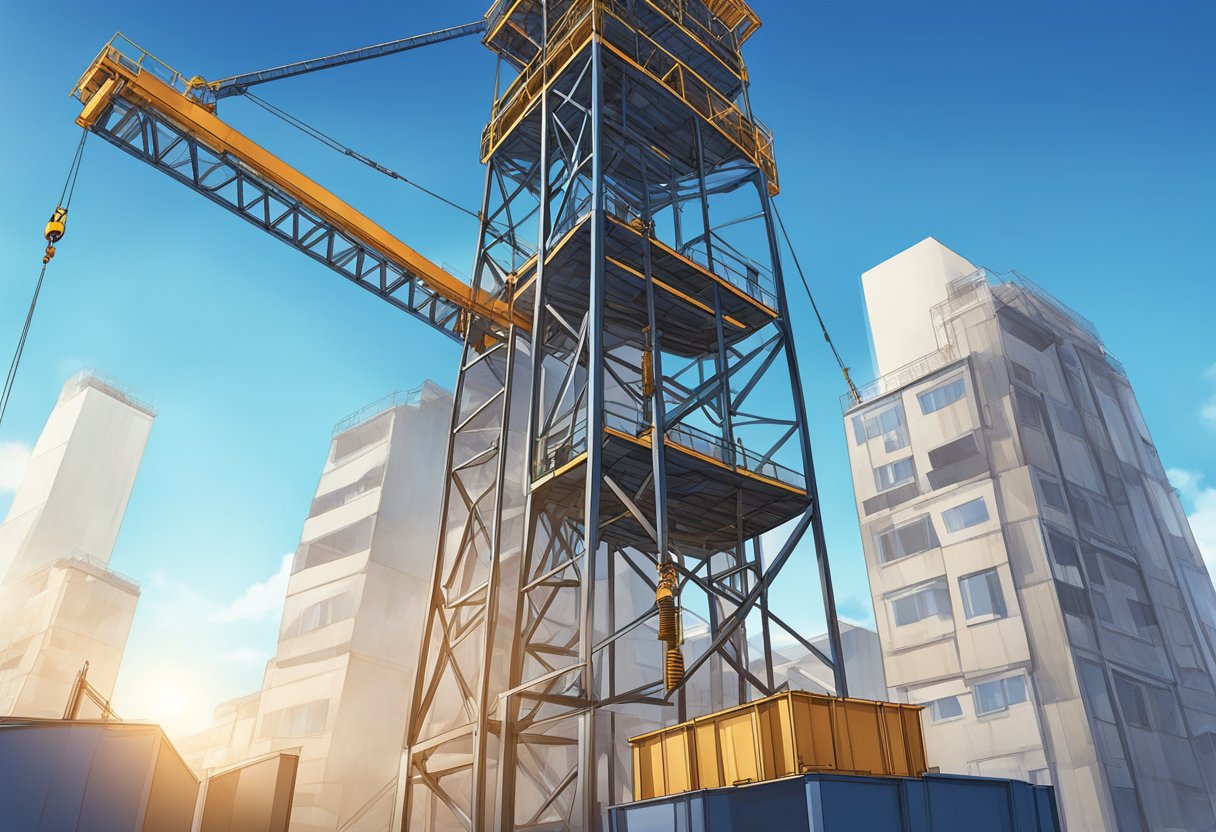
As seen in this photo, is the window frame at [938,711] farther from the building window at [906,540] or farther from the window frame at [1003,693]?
the building window at [906,540]

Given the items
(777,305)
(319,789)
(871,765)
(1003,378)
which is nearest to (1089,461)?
(1003,378)

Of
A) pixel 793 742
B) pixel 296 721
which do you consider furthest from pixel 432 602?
pixel 296 721

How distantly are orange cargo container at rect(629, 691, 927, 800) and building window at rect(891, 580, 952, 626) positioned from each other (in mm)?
24586

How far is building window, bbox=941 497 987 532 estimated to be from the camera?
36688 mm

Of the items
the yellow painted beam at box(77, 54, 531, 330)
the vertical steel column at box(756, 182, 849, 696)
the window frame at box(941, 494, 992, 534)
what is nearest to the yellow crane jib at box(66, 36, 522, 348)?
the yellow painted beam at box(77, 54, 531, 330)

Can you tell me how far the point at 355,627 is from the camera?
32719mm

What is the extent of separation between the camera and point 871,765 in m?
13.0

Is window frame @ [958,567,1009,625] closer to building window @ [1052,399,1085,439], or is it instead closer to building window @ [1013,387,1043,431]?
building window @ [1013,387,1043,431]

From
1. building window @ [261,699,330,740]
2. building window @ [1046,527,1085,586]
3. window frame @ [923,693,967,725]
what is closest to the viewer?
building window @ [261,699,330,740]

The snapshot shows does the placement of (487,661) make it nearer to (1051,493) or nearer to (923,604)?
(923,604)

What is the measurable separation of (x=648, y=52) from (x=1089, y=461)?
2776 cm

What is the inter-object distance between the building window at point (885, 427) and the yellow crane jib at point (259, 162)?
22857 mm

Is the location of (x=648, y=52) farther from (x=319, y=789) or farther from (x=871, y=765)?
(x=319, y=789)

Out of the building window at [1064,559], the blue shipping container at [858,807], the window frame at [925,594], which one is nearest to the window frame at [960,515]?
the window frame at [925,594]
